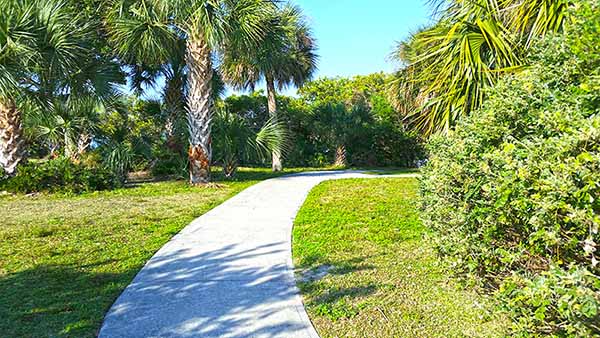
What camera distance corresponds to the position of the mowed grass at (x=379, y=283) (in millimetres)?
3170

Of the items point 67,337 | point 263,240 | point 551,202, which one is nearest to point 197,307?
point 67,337

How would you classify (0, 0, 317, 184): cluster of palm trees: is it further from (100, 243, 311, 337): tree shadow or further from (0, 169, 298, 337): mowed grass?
(100, 243, 311, 337): tree shadow

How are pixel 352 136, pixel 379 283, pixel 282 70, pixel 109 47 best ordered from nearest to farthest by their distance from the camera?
pixel 379 283 → pixel 109 47 → pixel 282 70 → pixel 352 136

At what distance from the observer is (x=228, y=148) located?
12.4 m

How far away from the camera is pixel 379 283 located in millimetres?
4043

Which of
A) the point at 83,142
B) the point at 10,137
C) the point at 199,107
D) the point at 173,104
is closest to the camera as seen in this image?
the point at 10,137

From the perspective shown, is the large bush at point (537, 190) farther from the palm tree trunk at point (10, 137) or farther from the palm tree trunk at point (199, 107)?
the palm tree trunk at point (10, 137)

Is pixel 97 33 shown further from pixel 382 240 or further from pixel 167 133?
pixel 382 240

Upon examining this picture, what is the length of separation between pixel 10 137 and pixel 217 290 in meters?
8.68

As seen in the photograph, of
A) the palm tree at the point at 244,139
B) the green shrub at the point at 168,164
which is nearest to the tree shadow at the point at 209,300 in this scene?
the palm tree at the point at 244,139

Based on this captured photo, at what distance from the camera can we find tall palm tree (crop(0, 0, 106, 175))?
829cm

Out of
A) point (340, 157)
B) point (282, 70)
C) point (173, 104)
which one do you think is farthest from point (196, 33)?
point (340, 157)

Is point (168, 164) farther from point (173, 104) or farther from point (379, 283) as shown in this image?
point (379, 283)

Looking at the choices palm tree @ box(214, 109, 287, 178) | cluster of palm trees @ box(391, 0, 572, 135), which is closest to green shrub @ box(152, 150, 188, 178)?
palm tree @ box(214, 109, 287, 178)
